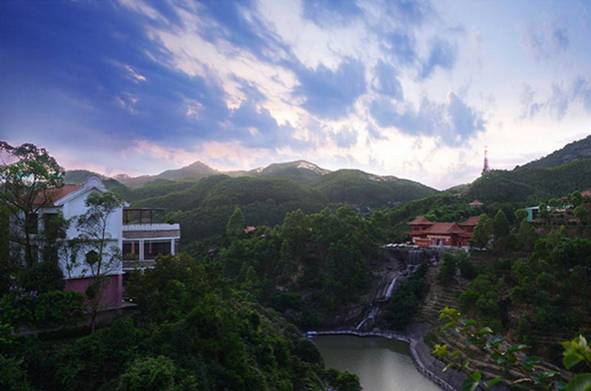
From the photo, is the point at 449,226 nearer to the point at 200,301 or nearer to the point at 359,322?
the point at 359,322

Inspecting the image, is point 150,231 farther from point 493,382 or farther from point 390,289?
point 390,289

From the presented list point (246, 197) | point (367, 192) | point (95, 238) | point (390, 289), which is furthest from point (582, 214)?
point (367, 192)

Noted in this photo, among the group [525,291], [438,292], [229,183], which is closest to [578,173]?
[438,292]

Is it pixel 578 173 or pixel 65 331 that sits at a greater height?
pixel 578 173

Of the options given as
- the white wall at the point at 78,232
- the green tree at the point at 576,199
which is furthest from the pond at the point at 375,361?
the green tree at the point at 576,199

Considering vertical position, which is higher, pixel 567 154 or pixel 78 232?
pixel 567 154

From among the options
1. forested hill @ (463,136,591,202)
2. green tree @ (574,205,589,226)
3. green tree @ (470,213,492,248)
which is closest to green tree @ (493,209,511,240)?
green tree @ (470,213,492,248)

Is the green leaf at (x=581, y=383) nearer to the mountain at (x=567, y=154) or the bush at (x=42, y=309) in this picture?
the bush at (x=42, y=309)
